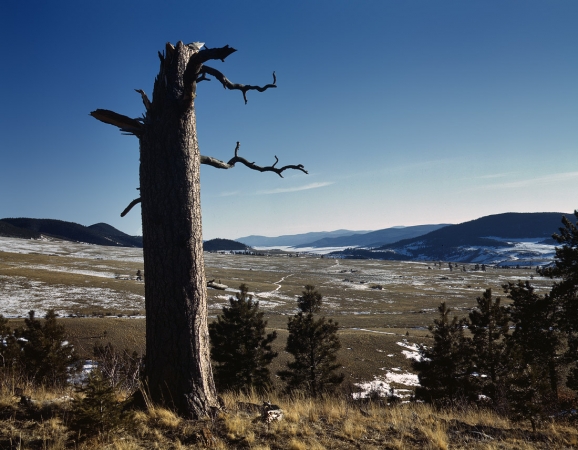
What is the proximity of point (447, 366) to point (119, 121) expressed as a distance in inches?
824

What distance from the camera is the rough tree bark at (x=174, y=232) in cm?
490

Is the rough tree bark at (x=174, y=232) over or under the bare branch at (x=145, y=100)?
under

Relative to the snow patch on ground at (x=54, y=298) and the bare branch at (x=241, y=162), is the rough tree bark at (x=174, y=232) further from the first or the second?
the snow patch on ground at (x=54, y=298)

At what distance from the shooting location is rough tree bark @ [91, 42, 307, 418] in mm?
4902

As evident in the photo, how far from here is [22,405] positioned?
4.86m

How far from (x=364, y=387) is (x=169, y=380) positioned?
3003cm

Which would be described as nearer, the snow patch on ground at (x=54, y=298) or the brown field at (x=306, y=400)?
the brown field at (x=306, y=400)

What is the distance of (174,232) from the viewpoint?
502 centimetres

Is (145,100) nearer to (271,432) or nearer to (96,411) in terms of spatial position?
(96,411)

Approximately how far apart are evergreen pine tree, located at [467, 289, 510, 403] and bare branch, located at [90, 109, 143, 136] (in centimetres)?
2053

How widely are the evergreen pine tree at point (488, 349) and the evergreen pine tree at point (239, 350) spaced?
40.4 ft

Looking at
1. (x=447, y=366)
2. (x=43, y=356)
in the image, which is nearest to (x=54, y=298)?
(x=43, y=356)

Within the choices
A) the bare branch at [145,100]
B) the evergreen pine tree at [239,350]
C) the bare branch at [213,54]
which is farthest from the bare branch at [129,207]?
the evergreen pine tree at [239,350]

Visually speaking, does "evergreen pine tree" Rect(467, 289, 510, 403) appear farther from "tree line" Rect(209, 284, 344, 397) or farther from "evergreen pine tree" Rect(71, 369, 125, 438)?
"evergreen pine tree" Rect(71, 369, 125, 438)
